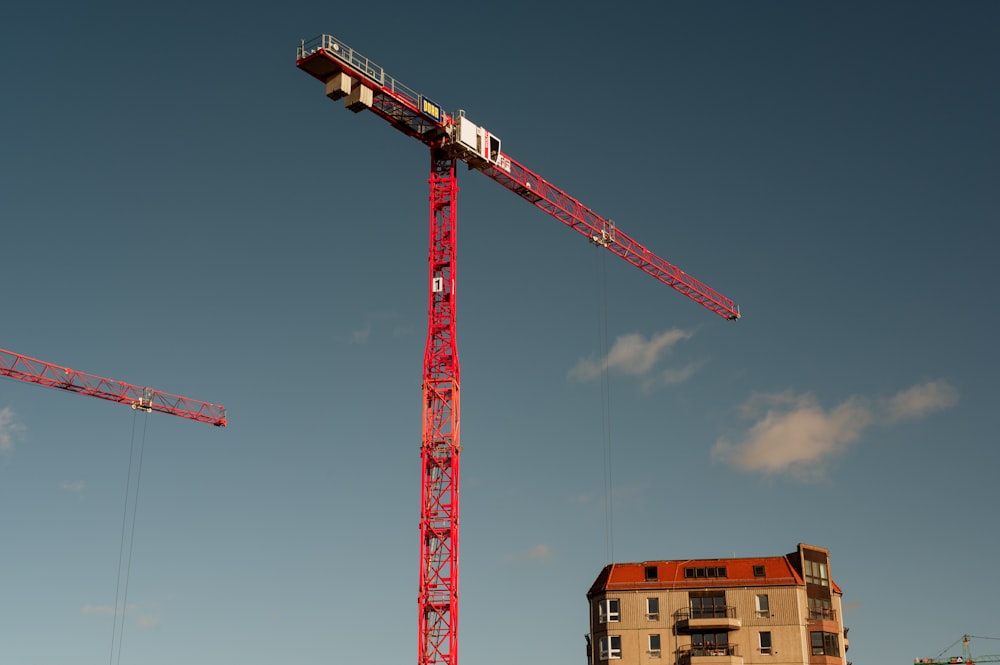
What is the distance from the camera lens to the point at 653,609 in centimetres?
11431

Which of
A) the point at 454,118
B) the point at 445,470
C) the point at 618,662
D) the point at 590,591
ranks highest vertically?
the point at 454,118

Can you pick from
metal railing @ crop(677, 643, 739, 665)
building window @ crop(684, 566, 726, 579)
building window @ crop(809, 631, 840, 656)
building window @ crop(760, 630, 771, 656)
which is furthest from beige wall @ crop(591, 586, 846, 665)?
building window @ crop(684, 566, 726, 579)

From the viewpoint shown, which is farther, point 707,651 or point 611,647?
point 611,647

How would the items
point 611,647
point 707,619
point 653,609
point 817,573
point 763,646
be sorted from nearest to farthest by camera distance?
point 763,646
point 707,619
point 611,647
point 653,609
point 817,573

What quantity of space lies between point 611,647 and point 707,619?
31.6 ft

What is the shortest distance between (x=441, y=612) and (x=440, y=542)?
6.19 metres

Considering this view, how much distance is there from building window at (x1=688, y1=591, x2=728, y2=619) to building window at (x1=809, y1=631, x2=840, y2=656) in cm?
852

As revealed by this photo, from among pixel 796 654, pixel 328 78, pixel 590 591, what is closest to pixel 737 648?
pixel 796 654

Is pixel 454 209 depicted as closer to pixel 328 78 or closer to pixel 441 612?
pixel 328 78

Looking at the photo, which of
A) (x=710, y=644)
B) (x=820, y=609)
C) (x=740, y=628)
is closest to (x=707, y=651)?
(x=710, y=644)

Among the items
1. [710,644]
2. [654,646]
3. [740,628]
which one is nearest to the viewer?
[710,644]

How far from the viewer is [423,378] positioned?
110 m

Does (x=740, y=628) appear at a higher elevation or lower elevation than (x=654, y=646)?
higher

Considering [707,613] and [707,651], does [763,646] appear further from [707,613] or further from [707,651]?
[707,613]
